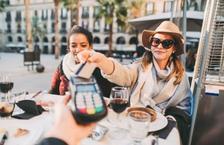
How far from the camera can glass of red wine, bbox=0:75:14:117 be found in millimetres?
1369

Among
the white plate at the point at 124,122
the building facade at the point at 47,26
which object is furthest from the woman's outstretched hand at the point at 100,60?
the building facade at the point at 47,26

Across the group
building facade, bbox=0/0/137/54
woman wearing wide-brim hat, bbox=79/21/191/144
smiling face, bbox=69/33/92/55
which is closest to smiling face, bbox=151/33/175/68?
woman wearing wide-brim hat, bbox=79/21/191/144

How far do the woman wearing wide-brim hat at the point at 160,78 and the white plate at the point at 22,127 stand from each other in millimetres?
799

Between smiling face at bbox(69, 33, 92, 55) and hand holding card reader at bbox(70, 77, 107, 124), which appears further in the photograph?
smiling face at bbox(69, 33, 92, 55)

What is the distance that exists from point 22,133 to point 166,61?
142 cm

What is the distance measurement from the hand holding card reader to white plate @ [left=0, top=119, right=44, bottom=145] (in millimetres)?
516

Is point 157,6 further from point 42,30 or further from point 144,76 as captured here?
point 144,76

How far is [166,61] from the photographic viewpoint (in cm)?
214

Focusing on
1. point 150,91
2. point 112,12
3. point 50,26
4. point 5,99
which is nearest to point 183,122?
point 150,91

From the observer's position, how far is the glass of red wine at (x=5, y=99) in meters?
1.37

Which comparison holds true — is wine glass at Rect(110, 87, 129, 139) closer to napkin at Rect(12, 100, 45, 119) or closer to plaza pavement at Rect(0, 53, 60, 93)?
napkin at Rect(12, 100, 45, 119)

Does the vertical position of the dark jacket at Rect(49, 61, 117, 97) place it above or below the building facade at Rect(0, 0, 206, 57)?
below

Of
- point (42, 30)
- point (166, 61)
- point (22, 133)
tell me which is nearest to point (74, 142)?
point (22, 133)

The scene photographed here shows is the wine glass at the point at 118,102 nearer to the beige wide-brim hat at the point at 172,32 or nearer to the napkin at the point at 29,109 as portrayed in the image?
the napkin at the point at 29,109
